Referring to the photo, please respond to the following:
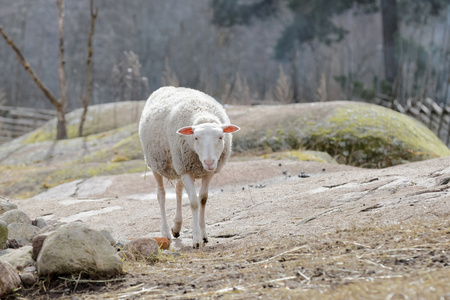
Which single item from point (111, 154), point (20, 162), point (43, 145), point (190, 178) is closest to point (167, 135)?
point (190, 178)

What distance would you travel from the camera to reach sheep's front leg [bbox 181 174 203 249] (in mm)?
5324

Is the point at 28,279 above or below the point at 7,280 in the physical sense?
below

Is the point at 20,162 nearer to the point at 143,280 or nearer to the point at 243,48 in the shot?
the point at 143,280

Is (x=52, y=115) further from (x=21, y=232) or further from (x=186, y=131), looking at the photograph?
(x=186, y=131)

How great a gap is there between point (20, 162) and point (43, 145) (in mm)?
1565

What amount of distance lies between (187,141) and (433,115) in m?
14.4

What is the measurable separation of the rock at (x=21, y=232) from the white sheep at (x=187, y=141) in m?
1.55

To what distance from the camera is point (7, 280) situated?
3629mm

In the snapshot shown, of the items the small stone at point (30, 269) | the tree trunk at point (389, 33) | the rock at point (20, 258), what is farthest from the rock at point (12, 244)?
the tree trunk at point (389, 33)

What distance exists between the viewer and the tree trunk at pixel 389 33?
26.3 meters

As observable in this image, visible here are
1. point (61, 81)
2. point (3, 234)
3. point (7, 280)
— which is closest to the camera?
point (7, 280)

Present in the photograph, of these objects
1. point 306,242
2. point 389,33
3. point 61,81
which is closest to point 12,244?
point 306,242

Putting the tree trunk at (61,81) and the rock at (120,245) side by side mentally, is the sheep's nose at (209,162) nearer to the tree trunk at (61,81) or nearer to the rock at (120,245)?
the rock at (120,245)

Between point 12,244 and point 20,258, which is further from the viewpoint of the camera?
point 12,244
